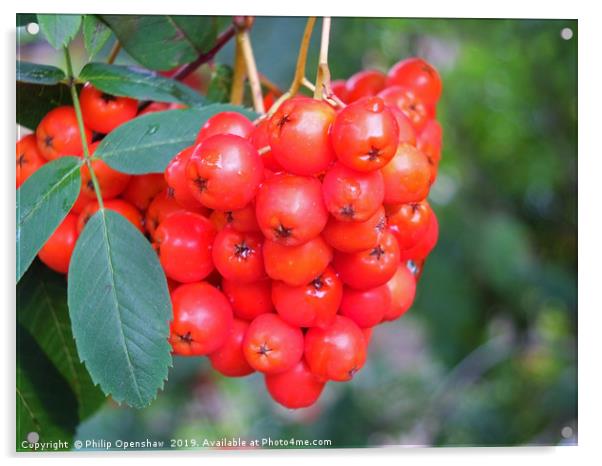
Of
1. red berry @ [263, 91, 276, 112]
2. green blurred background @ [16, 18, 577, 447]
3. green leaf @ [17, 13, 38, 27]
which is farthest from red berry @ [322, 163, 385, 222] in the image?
green blurred background @ [16, 18, 577, 447]

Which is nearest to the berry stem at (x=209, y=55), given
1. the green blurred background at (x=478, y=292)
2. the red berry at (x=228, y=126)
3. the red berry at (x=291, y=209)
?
the red berry at (x=228, y=126)

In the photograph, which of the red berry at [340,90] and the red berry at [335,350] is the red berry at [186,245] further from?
the red berry at [340,90]

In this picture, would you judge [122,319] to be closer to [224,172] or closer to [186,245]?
[186,245]

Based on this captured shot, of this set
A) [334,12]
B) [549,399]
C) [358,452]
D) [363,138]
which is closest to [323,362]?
[363,138]

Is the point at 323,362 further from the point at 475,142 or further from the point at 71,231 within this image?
the point at 475,142

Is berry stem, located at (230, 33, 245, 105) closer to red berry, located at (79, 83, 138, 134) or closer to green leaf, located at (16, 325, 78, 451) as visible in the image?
red berry, located at (79, 83, 138, 134)
